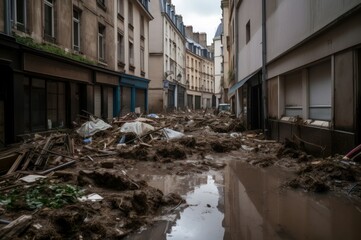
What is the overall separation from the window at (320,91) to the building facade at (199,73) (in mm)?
46651

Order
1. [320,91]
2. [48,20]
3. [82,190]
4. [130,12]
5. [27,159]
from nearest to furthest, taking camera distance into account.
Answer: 1. [82,190]
2. [27,159]
3. [320,91]
4. [48,20]
5. [130,12]

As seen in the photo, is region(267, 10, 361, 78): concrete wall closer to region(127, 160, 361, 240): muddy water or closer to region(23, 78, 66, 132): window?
region(127, 160, 361, 240): muddy water

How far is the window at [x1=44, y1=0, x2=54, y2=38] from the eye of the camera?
1311 cm

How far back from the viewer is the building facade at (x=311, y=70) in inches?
263

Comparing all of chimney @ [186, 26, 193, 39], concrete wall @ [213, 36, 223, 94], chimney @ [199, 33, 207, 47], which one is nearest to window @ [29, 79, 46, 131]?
chimney @ [186, 26, 193, 39]

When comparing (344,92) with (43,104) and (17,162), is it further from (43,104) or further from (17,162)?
(43,104)

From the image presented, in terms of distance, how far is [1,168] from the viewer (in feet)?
23.4

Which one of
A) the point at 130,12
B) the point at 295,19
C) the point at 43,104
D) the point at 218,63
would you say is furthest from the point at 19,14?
the point at 218,63

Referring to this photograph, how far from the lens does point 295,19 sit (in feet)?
32.8

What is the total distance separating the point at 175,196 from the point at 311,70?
19.5ft

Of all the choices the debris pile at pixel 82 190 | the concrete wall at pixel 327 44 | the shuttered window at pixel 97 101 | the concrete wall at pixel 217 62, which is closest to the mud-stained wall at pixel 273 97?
the concrete wall at pixel 327 44

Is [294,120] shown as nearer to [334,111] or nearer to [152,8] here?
[334,111]

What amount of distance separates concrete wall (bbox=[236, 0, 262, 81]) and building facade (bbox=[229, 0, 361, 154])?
0.10m

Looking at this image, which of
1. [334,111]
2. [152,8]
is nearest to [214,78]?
[152,8]
